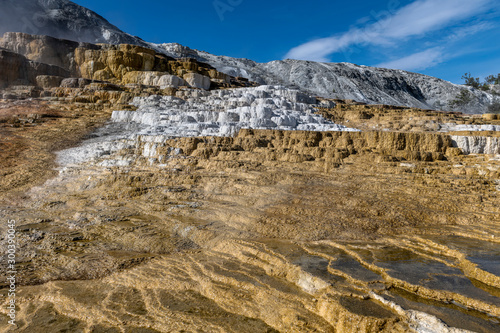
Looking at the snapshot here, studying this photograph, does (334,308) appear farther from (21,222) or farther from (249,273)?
(21,222)

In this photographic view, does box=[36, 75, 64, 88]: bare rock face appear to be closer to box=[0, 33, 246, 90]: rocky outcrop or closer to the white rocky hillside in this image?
box=[0, 33, 246, 90]: rocky outcrop

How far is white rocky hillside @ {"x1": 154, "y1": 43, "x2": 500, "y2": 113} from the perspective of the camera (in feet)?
146

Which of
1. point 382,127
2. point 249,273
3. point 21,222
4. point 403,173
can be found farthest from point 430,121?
point 21,222

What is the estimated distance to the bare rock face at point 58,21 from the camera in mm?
42312

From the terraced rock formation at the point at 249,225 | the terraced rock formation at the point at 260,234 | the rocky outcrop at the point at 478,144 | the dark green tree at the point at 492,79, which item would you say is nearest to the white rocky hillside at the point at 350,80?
the dark green tree at the point at 492,79

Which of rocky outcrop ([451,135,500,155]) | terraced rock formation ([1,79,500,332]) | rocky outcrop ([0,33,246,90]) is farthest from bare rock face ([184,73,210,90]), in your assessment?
rocky outcrop ([451,135,500,155])

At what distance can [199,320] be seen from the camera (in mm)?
3191

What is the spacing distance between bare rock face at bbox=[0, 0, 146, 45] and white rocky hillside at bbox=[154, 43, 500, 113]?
25.5 ft

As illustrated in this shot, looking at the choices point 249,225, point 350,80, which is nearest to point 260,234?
point 249,225

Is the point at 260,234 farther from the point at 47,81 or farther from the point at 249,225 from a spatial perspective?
the point at 47,81

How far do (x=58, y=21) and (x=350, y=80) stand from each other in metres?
48.7

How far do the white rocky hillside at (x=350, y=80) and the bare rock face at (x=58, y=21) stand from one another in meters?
7.77

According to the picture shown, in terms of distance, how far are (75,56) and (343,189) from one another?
104 feet

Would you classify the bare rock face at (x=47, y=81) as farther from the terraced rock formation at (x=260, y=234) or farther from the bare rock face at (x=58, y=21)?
the bare rock face at (x=58, y=21)
